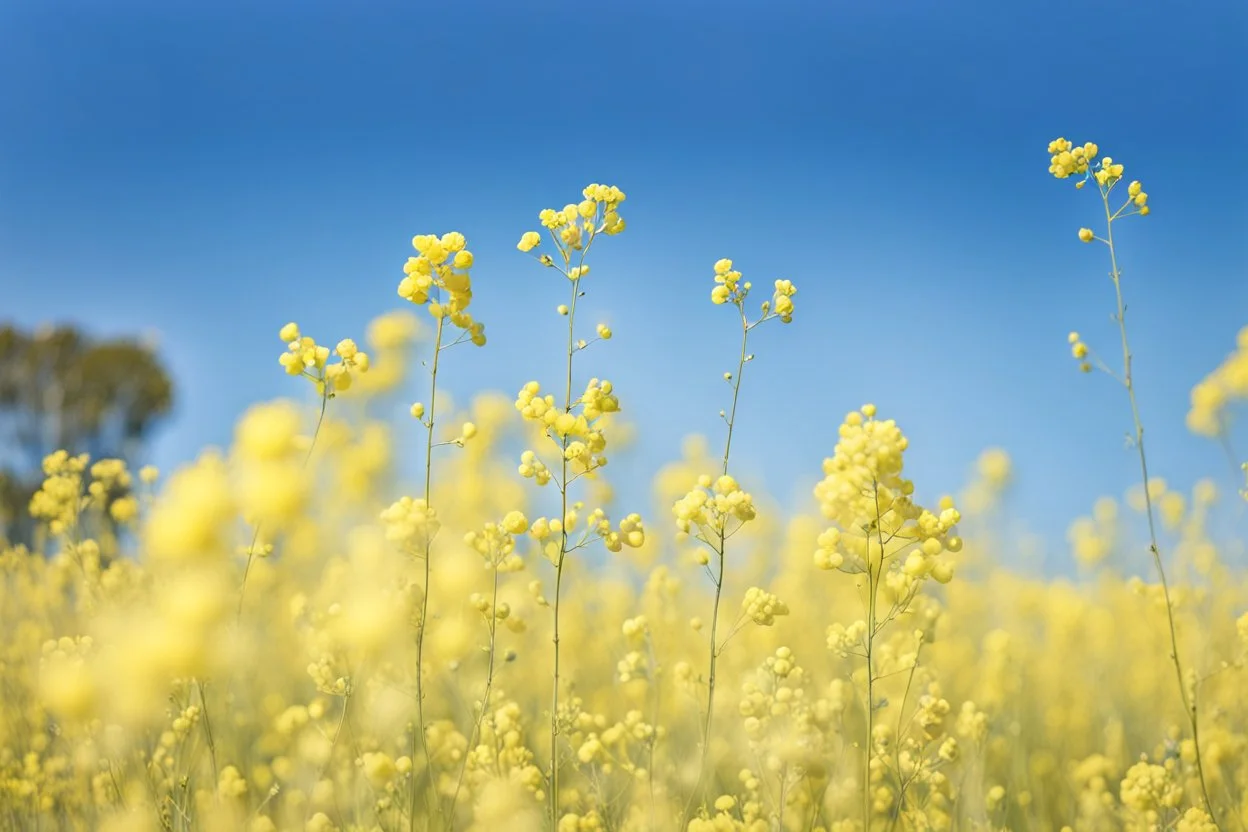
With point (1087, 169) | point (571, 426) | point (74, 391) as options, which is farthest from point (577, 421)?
point (74, 391)

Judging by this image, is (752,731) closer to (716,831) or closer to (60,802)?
(716,831)

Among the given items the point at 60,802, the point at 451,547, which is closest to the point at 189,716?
the point at 451,547

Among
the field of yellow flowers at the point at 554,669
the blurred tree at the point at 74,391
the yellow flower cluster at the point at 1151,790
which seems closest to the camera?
the field of yellow flowers at the point at 554,669

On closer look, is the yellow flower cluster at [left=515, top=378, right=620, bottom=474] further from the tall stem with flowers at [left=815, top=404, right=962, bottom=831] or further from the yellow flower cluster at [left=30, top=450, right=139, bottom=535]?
the yellow flower cluster at [left=30, top=450, right=139, bottom=535]

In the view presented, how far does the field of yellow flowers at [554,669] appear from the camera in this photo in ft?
7.16

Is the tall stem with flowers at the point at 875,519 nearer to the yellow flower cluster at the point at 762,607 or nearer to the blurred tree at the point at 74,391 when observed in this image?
the yellow flower cluster at the point at 762,607

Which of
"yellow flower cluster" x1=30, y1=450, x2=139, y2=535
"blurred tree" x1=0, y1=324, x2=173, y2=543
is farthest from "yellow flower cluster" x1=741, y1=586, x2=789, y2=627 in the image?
"blurred tree" x1=0, y1=324, x2=173, y2=543

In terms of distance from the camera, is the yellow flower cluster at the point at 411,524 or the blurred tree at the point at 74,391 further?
the blurred tree at the point at 74,391

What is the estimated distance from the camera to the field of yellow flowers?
7.16ft

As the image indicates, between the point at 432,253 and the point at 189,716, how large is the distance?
182 cm

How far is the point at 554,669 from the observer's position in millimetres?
3324

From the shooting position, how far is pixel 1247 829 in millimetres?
3855

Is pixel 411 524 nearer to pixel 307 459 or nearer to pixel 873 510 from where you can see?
pixel 307 459

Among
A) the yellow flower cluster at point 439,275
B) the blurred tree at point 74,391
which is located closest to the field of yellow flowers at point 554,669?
the yellow flower cluster at point 439,275
